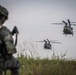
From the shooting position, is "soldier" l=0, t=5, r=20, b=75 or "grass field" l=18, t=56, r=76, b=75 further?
"grass field" l=18, t=56, r=76, b=75

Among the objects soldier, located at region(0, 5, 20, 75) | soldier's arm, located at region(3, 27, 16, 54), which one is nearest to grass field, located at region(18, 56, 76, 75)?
soldier, located at region(0, 5, 20, 75)

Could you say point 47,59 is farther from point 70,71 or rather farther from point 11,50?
point 11,50

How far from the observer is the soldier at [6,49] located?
11.7ft

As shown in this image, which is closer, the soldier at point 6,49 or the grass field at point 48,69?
the soldier at point 6,49

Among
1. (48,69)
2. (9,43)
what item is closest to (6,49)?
(9,43)

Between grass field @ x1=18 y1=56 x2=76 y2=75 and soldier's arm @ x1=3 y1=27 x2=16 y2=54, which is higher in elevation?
soldier's arm @ x1=3 y1=27 x2=16 y2=54

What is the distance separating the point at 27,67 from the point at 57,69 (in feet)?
1.83

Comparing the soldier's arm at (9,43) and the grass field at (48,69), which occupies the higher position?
the soldier's arm at (9,43)

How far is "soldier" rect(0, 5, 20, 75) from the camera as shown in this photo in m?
3.58

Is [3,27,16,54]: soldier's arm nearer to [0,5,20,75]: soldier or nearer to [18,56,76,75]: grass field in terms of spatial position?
[0,5,20,75]: soldier

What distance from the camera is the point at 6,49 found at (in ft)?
11.7

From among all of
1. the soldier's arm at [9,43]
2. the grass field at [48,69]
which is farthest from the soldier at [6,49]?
the grass field at [48,69]

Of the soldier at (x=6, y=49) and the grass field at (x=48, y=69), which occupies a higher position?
the soldier at (x=6, y=49)

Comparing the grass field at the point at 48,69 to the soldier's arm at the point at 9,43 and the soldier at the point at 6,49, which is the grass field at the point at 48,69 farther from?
the soldier's arm at the point at 9,43
